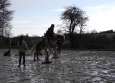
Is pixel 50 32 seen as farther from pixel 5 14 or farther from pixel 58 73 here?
pixel 5 14

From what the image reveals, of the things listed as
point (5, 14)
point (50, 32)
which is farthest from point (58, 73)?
point (5, 14)

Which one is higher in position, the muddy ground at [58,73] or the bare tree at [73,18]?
the bare tree at [73,18]

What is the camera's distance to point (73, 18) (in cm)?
5372

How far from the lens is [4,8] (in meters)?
45.8

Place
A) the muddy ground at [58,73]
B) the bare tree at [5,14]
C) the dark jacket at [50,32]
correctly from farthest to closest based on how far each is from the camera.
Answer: the bare tree at [5,14], the dark jacket at [50,32], the muddy ground at [58,73]

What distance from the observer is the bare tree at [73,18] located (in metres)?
53.7

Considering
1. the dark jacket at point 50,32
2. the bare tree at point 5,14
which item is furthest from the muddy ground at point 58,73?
the bare tree at point 5,14

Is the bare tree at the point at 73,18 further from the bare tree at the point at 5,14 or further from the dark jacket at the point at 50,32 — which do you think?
the dark jacket at the point at 50,32

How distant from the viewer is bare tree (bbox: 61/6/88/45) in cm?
5372

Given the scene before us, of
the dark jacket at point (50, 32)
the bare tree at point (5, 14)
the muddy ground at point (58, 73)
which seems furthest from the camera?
the bare tree at point (5, 14)

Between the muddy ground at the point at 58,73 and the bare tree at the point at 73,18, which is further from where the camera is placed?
the bare tree at the point at 73,18

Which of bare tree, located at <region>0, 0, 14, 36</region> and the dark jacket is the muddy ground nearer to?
the dark jacket

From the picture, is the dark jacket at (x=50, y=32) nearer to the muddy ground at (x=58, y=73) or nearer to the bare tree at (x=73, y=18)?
the muddy ground at (x=58, y=73)

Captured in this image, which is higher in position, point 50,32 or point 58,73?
point 50,32
